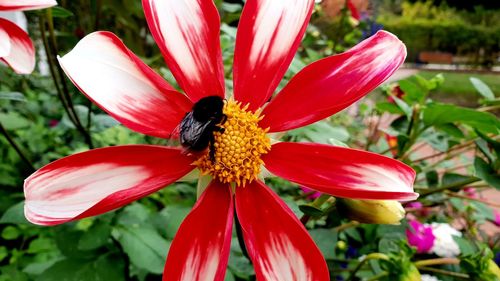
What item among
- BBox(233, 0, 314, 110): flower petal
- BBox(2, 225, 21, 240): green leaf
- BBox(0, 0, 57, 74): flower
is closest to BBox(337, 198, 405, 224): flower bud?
BBox(233, 0, 314, 110): flower petal

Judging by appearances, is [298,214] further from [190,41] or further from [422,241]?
[422,241]

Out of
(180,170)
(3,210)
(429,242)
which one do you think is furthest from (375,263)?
(3,210)

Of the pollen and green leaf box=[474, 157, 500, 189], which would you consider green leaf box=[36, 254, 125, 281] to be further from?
green leaf box=[474, 157, 500, 189]

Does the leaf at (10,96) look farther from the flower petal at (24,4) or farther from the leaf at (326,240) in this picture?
the leaf at (326,240)

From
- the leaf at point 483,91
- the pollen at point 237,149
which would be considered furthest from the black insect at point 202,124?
the leaf at point 483,91

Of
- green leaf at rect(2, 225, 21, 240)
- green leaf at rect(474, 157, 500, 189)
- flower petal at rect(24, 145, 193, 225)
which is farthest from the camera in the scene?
green leaf at rect(2, 225, 21, 240)

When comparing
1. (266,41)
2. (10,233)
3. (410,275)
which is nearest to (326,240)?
(410,275)
